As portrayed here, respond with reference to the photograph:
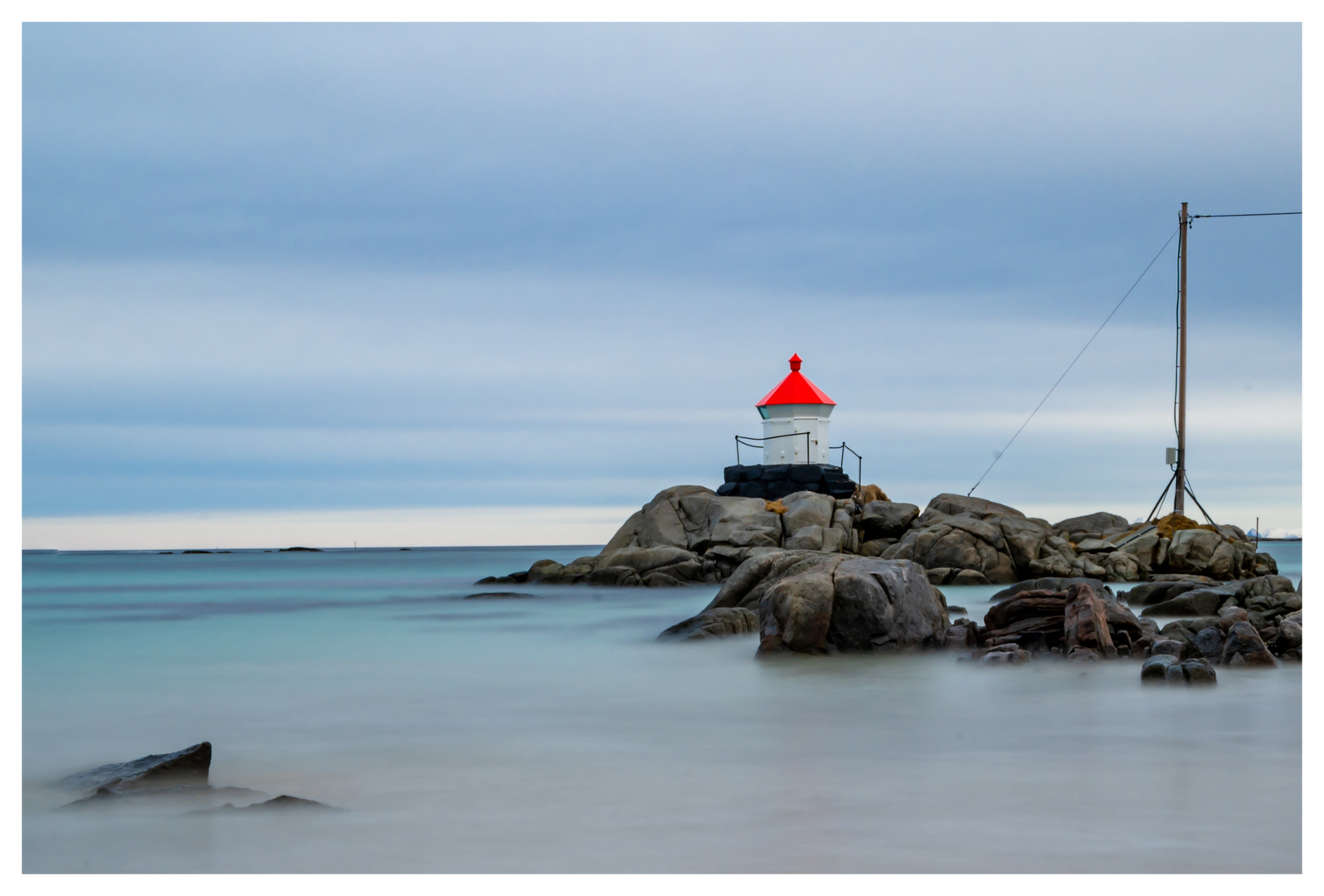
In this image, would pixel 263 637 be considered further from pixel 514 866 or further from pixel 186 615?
pixel 514 866

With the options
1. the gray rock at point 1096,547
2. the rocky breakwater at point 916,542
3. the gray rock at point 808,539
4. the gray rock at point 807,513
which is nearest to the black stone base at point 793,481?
the rocky breakwater at point 916,542

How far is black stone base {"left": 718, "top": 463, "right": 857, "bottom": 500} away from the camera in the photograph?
96.4 feet

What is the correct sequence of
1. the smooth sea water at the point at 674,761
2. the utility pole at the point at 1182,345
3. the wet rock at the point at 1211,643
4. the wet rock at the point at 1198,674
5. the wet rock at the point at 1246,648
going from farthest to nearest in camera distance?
the utility pole at the point at 1182,345, the wet rock at the point at 1211,643, the wet rock at the point at 1246,648, the wet rock at the point at 1198,674, the smooth sea water at the point at 674,761

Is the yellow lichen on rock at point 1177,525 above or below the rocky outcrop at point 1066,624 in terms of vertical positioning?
above

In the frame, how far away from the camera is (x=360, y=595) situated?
91.0ft

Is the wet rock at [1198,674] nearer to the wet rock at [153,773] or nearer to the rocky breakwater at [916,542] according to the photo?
the wet rock at [153,773]

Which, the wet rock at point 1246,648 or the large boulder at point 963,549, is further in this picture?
the large boulder at point 963,549

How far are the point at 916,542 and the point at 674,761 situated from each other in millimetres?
17631

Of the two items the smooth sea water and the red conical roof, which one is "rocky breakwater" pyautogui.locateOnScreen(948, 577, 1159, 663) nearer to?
the smooth sea water

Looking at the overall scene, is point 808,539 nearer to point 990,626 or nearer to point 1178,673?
point 990,626

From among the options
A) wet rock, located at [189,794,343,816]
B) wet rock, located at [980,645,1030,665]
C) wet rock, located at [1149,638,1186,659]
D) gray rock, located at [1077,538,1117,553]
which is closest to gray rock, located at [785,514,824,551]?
gray rock, located at [1077,538,1117,553]

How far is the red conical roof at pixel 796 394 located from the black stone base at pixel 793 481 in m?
1.71

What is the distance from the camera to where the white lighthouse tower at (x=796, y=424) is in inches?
1184
